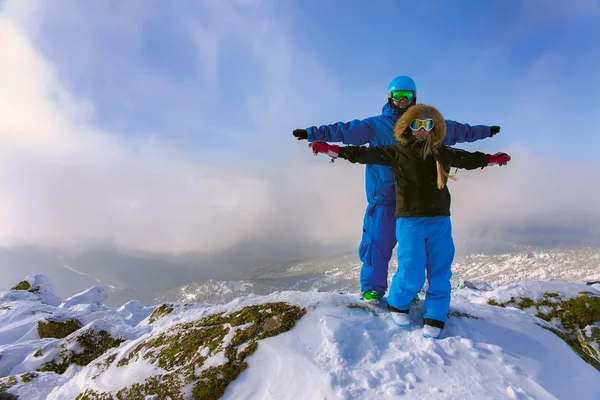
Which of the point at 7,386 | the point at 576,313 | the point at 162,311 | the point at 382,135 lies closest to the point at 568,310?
the point at 576,313

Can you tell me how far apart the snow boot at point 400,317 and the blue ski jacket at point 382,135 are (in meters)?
2.11

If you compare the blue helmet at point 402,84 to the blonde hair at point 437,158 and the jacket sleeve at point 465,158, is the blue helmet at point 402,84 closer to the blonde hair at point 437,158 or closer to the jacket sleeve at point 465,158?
the blonde hair at point 437,158

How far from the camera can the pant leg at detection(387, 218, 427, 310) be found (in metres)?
4.96

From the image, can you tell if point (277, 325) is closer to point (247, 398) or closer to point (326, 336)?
point (326, 336)

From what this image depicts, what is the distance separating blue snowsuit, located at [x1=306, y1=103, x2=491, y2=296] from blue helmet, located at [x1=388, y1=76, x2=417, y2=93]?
39 centimetres

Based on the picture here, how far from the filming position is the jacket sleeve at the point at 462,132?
240 inches

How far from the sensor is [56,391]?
17.9ft

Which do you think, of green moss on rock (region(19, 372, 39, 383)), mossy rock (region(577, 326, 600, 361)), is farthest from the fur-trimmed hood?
green moss on rock (region(19, 372, 39, 383))

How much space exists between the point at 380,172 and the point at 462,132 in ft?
5.66

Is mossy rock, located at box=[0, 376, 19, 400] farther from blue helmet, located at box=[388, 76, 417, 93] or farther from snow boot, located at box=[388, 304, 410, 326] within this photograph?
blue helmet, located at box=[388, 76, 417, 93]

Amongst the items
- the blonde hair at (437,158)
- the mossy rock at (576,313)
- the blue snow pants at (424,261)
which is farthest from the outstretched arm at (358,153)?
the mossy rock at (576,313)

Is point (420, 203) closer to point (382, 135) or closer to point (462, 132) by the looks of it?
point (382, 135)

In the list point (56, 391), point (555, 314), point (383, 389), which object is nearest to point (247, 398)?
point (383, 389)

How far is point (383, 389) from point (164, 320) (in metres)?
8.17
